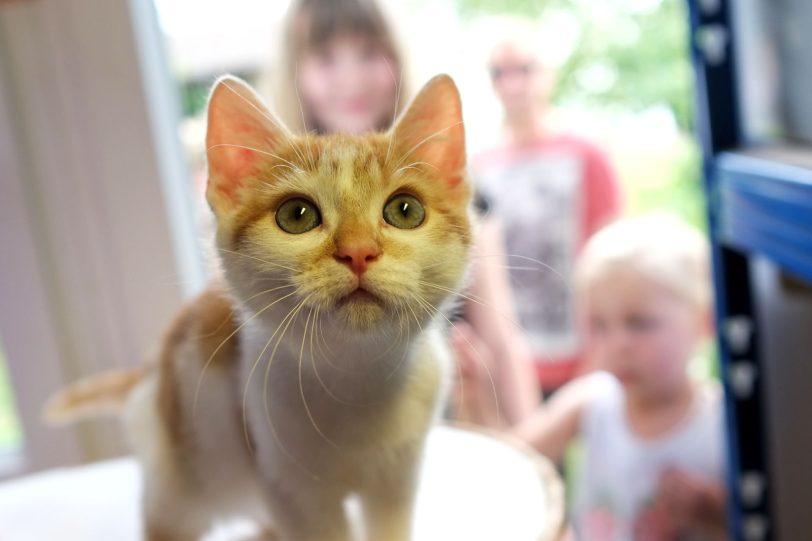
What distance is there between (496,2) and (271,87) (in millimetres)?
642

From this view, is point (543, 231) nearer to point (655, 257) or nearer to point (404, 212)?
point (655, 257)

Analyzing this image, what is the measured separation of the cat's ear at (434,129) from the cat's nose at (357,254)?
0.06 meters

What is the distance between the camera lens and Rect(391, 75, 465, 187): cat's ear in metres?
0.36

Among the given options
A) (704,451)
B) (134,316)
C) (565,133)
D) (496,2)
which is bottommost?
(704,451)

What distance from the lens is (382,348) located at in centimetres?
37

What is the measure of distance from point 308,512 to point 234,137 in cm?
21

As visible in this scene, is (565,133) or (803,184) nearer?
(803,184)

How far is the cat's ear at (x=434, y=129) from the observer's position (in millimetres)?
365

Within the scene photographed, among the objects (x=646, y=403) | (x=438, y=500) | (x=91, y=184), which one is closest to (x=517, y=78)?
(x=646, y=403)

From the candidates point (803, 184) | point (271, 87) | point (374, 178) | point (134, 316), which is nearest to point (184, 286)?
point (134, 316)

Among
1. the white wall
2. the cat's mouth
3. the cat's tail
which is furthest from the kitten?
the white wall

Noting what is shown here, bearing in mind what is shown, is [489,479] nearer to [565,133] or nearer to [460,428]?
[460,428]

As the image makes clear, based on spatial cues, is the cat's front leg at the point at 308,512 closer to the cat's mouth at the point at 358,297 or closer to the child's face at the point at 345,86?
the cat's mouth at the point at 358,297

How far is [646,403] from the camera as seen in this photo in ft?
2.91
